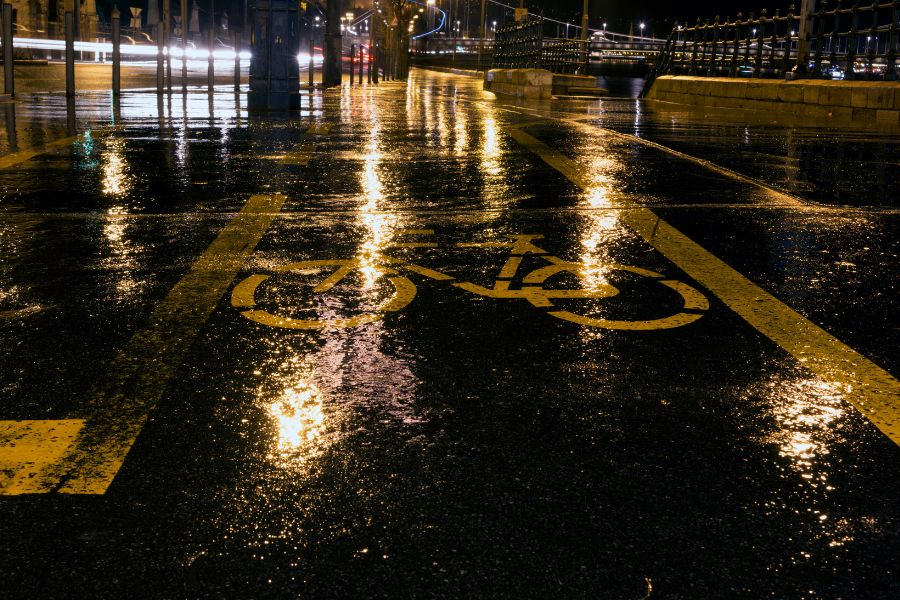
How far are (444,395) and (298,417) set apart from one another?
48cm

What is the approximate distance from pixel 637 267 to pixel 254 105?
1335cm

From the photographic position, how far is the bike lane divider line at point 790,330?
334cm

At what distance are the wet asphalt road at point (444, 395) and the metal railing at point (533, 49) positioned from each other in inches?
1011

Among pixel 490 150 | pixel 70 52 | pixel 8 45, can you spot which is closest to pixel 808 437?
pixel 490 150

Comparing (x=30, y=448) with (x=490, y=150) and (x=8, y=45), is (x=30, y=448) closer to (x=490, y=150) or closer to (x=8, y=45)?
(x=490, y=150)

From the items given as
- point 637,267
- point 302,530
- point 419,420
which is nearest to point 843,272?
point 637,267

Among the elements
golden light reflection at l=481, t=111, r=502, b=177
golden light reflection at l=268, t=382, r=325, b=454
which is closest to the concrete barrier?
golden light reflection at l=481, t=111, r=502, b=177

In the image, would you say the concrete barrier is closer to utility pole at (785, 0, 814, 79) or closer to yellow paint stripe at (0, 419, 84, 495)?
utility pole at (785, 0, 814, 79)

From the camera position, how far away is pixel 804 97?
64.7 feet

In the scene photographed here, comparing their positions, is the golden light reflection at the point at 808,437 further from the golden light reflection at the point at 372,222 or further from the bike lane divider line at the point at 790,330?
the golden light reflection at the point at 372,222

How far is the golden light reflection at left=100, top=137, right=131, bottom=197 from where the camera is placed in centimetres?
762

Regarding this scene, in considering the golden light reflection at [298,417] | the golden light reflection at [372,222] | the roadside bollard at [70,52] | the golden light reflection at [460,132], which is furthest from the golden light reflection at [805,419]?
the roadside bollard at [70,52]

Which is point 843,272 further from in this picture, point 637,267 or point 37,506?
point 37,506

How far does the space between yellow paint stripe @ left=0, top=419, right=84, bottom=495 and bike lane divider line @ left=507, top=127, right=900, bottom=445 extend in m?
2.32
